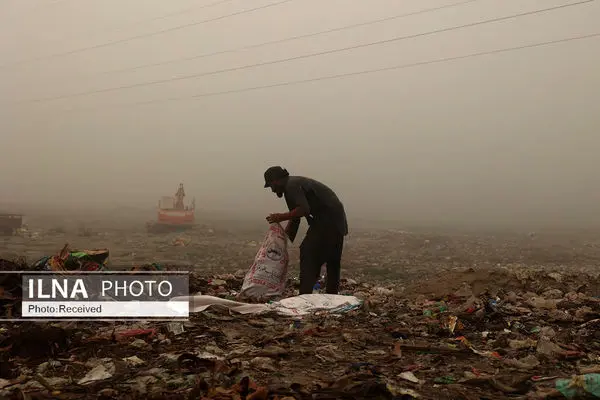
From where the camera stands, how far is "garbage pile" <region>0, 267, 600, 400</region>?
2.66 metres

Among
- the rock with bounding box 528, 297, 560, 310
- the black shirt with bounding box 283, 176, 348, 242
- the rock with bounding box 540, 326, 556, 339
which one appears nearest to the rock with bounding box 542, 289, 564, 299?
the rock with bounding box 528, 297, 560, 310

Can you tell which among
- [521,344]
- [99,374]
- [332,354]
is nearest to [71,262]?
[99,374]

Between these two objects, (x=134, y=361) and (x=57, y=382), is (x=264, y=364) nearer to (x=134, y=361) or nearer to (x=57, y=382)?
(x=134, y=361)

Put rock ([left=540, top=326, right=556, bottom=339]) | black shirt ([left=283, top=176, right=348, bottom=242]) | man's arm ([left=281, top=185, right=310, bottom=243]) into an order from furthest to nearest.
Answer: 1. black shirt ([left=283, top=176, right=348, bottom=242])
2. man's arm ([left=281, top=185, right=310, bottom=243])
3. rock ([left=540, top=326, right=556, bottom=339])

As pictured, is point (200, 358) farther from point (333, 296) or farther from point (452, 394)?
point (333, 296)

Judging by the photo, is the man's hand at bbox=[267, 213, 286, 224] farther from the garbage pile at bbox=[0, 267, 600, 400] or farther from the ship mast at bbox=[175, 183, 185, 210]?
the ship mast at bbox=[175, 183, 185, 210]

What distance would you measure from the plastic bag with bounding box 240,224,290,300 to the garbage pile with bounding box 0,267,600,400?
714mm

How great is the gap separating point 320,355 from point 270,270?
2048 millimetres

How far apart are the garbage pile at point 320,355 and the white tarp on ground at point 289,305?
0.22 feet

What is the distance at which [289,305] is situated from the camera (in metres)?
4.72

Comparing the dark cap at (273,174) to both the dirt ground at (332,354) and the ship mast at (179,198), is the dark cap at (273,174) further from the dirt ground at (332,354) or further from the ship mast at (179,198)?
the ship mast at (179,198)

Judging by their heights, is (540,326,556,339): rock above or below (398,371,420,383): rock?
below

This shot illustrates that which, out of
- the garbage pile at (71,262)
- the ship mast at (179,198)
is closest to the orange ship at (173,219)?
the ship mast at (179,198)

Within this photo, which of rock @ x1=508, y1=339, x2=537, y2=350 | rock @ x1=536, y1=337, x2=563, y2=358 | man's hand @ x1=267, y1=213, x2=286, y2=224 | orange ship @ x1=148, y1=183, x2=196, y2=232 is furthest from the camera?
orange ship @ x1=148, y1=183, x2=196, y2=232
